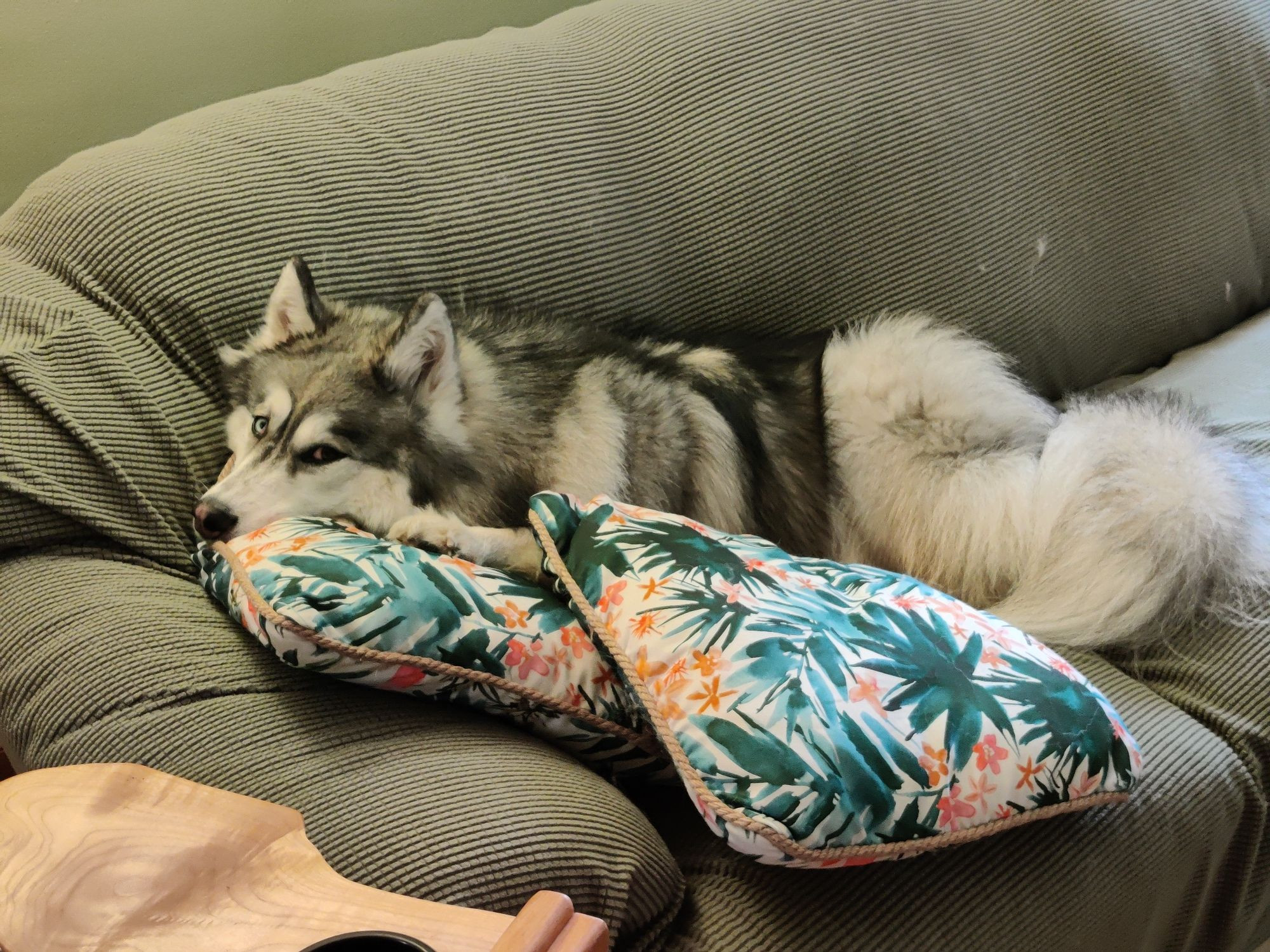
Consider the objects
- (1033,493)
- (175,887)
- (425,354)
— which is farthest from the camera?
(1033,493)

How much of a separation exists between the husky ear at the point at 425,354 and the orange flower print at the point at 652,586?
1.51ft

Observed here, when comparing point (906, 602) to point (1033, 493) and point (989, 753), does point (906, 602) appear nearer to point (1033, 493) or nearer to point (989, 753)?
point (989, 753)

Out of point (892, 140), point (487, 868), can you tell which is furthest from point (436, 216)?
point (487, 868)

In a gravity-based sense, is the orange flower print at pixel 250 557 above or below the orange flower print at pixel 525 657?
above

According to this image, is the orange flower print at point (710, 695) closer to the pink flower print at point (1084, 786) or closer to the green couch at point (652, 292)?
the green couch at point (652, 292)

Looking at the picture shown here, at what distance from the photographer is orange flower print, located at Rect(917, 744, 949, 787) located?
0.94 m

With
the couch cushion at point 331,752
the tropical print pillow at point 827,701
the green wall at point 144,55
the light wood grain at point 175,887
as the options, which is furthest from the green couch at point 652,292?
the green wall at point 144,55

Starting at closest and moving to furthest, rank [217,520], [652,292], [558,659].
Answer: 1. [558,659]
2. [217,520]
3. [652,292]

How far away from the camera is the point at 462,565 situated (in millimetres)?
1108

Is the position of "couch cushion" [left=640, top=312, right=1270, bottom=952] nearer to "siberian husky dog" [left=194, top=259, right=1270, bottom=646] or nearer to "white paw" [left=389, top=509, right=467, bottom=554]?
"siberian husky dog" [left=194, top=259, right=1270, bottom=646]

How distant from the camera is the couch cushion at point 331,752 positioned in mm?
873

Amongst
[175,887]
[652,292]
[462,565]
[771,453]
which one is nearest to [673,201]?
[652,292]

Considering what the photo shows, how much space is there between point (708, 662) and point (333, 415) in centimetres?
61

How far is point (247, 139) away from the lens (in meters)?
1.48
